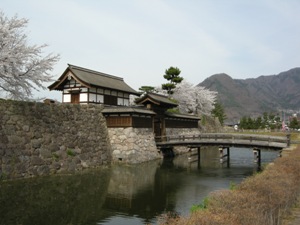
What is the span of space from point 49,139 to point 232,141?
49.4ft

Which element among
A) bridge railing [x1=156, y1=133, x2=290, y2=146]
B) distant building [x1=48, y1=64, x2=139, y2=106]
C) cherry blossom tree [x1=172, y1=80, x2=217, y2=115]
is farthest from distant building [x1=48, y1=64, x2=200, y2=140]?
cherry blossom tree [x1=172, y1=80, x2=217, y2=115]

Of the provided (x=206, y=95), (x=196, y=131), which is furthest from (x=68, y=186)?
(x=206, y=95)

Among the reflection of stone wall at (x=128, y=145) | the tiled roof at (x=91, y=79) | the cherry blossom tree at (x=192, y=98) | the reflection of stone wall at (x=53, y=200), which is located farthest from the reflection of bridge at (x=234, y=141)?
the cherry blossom tree at (x=192, y=98)

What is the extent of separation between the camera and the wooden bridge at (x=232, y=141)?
971 inches

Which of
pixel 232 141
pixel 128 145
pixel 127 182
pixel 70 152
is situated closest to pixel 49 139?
pixel 70 152

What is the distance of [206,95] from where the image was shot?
57.2 meters

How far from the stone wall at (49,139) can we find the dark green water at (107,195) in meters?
1.11

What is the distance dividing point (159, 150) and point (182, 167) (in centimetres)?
542

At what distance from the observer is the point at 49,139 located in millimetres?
19828

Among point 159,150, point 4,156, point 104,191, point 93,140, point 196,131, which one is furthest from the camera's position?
point 196,131

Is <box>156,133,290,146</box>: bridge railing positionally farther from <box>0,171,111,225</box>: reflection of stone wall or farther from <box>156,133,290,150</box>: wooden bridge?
<box>0,171,111,225</box>: reflection of stone wall

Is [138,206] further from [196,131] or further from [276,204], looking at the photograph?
[196,131]

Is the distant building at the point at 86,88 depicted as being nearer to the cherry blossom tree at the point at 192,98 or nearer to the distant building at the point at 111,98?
the distant building at the point at 111,98

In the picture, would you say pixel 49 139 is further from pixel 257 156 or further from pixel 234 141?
pixel 257 156
